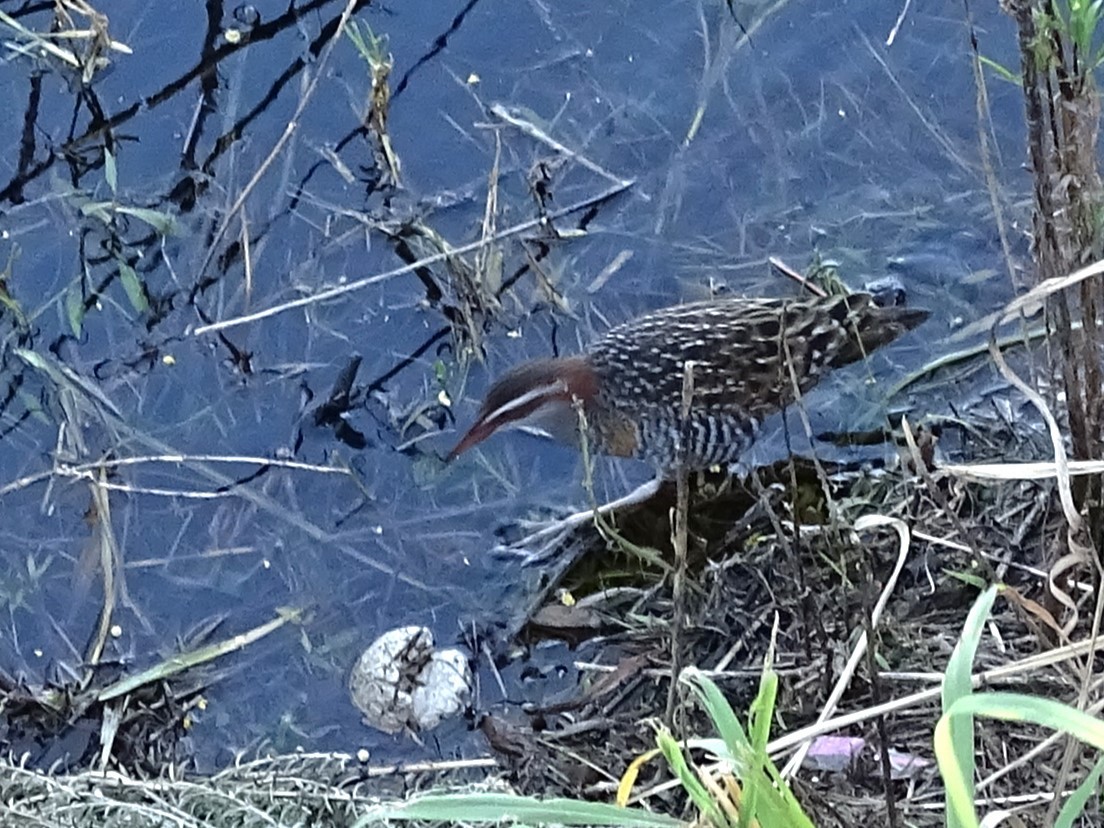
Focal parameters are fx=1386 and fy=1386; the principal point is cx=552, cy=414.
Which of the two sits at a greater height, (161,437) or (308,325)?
(308,325)

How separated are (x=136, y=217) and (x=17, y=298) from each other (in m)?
0.32

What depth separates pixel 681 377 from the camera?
286 cm

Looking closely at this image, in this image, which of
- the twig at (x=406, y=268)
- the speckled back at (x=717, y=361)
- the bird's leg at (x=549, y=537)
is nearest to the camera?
the speckled back at (x=717, y=361)

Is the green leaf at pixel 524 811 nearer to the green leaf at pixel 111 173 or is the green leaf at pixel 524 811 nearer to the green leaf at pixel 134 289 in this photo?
the green leaf at pixel 134 289

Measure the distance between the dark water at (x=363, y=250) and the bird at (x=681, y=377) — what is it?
99 mm

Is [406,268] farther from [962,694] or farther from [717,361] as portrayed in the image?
[962,694]

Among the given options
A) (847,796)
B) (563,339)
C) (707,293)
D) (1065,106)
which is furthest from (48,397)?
(1065,106)

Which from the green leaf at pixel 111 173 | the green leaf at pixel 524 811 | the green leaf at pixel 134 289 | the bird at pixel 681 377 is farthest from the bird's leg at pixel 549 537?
the green leaf at pixel 524 811

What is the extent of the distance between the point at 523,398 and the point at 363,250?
557 mm

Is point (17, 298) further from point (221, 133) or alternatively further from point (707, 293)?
point (707, 293)

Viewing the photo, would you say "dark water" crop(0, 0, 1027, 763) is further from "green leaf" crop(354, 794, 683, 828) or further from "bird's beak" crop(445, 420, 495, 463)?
"green leaf" crop(354, 794, 683, 828)

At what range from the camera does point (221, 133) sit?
326 cm

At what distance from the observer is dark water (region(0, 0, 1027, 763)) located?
297 cm

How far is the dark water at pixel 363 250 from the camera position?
2.97 meters
